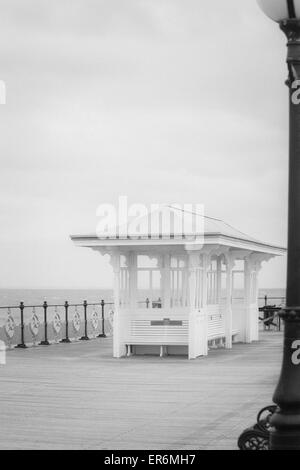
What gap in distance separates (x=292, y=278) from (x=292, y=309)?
7.8 inches

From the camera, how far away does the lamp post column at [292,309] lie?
5375 millimetres

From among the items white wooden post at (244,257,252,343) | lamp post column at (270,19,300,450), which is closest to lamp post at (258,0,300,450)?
lamp post column at (270,19,300,450)

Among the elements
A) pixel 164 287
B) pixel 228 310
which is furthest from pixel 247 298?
pixel 164 287

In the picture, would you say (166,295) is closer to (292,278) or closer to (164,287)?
(164,287)

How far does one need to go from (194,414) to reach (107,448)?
2153 mm

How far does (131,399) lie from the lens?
1130 centimetres

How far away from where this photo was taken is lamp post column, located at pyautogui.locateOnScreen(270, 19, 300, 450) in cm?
538

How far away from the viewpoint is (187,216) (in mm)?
18219

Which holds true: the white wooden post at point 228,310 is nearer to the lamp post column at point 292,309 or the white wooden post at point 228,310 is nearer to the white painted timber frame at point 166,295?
the white painted timber frame at point 166,295

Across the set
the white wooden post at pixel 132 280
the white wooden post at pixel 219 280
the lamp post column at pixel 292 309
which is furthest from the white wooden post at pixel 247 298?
the lamp post column at pixel 292 309

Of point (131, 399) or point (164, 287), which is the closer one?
point (131, 399)

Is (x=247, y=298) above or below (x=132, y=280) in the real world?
below

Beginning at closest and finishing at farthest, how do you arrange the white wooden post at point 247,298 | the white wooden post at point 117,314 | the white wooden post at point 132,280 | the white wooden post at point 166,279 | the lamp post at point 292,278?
the lamp post at point 292,278 → the white wooden post at point 117,314 → the white wooden post at point 166,279 → the white wooden post at point 132,280 → the white wooden post at point 247,298

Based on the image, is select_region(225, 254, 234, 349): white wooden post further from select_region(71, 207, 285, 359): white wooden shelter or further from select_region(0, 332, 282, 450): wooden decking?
select_region(0, 332, 282, 450): wooden decking
